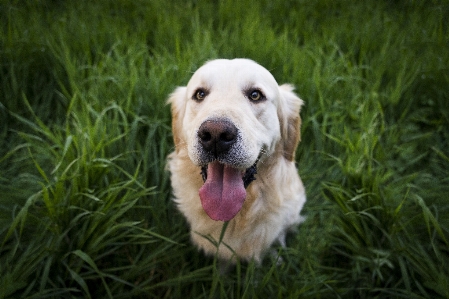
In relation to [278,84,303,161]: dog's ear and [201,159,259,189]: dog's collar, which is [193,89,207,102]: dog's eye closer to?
[201,159,259,189]: dog's collar

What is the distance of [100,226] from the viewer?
6.77 feet

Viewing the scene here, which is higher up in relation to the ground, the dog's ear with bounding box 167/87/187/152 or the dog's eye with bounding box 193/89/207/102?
the dog's eye with bounding box 193/89/207/102

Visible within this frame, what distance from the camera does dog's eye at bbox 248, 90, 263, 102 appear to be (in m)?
2.06

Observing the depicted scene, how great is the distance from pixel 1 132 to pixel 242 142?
7.18 ft

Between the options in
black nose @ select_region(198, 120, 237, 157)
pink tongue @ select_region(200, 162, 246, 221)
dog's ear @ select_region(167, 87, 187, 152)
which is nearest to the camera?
black nose @ select_region(198, 120, 237, 157)

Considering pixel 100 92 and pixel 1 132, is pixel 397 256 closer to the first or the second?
pixel 100 92

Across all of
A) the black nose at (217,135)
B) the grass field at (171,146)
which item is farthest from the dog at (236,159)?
the grass field at (171,146)

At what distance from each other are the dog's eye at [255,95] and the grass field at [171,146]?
77cm

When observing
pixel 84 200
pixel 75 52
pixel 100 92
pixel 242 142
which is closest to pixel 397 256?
pixel 242 142

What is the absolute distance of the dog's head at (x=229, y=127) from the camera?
174cm

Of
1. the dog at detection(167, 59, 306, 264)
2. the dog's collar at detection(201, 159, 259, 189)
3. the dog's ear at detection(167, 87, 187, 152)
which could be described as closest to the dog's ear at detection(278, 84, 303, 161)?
the dog at detection(167, 59, 306, 264)

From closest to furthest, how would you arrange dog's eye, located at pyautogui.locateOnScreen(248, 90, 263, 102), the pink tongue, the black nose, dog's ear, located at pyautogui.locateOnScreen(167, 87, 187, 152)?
the black nose
the pink tongue
dog's eye, located at pyautogui.locateOnScreen(248, 90, 263, 102)
dog's ear, located at pyautogui.locateOnScreen(167, 87, 187, 152)

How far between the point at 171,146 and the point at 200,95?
0.72 m

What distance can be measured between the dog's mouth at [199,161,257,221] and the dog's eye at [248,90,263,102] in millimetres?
428
